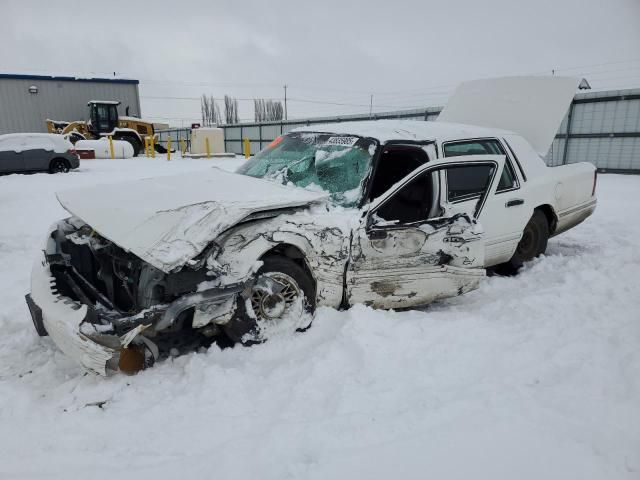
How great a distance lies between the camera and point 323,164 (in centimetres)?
385

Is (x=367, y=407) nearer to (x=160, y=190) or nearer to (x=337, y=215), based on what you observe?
(x=337, y=215)

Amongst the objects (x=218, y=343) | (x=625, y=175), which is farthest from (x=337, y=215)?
(x=625, y=175)

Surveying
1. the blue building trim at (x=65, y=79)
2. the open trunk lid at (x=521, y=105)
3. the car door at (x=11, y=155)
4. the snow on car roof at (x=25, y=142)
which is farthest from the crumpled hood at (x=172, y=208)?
the blue building trim at (x=65, y=79)

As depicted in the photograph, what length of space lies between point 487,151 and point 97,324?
13.0 feet

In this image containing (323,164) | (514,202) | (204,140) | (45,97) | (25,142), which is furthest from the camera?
(45,97)

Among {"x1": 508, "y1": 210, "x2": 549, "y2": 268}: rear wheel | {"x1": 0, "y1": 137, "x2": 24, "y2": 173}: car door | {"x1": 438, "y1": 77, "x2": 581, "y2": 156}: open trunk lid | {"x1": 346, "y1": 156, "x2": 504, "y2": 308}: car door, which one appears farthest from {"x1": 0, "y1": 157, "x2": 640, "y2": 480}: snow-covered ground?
{"x1": 0, "y1": 137, "x2": 24, "y2": 173}: car door

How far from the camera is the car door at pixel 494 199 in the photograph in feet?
13.0

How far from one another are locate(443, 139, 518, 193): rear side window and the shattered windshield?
0.92 metres

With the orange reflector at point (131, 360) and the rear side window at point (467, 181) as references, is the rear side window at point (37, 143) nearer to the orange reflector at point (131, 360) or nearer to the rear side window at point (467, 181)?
the orange reflector at point (131, 360)

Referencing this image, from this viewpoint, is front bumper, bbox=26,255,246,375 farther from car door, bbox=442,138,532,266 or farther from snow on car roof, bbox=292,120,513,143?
car door, bbox=442,138,532,266

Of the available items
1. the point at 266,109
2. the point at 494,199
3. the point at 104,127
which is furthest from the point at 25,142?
the point at 266,109

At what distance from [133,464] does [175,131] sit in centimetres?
3674

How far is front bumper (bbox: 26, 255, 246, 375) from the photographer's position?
7.83ft

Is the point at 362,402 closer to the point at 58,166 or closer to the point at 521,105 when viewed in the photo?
the point at 521,105
